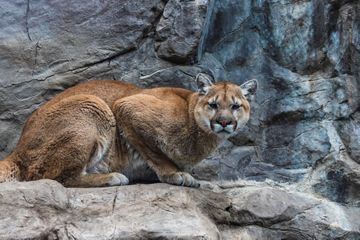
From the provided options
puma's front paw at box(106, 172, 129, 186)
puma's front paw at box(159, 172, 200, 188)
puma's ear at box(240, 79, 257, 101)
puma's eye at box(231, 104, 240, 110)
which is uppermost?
puma's ear at box(240, 79, 257, 101)

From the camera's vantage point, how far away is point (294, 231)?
6504mm

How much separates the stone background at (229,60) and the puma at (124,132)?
2.15ft

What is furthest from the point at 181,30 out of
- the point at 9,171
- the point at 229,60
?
the point at 9,171

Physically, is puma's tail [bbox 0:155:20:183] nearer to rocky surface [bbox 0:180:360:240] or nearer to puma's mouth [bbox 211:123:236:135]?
rocky surface [bbox 0:180:360:240]

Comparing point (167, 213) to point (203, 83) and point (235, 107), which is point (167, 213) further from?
point (203, 83)

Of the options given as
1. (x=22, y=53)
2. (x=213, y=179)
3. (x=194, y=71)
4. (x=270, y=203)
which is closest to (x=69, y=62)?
(x=22, y=53)

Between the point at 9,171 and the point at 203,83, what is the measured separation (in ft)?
6.87

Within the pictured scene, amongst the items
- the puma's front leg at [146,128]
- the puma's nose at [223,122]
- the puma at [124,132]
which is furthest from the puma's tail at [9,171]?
the puma's nose at [223,122]

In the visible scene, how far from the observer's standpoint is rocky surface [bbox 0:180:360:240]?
226 inches

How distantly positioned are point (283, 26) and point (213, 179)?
1.90m

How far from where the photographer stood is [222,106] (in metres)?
6.87

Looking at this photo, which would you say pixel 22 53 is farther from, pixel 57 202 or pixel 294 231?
pixel 294 231

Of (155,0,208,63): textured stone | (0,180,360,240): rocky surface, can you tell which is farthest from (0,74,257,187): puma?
(155,0,208,63): textured stone

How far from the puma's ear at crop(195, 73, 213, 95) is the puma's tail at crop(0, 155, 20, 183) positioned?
197cm
